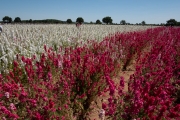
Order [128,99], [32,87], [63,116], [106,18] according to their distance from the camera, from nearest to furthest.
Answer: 1. [63,116]
2. [128,99]
3. [32,87]
4. [106,18]

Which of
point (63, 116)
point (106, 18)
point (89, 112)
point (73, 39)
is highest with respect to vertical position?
point (106, 18)

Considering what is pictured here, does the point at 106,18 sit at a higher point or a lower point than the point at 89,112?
higher

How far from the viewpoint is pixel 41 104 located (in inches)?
106

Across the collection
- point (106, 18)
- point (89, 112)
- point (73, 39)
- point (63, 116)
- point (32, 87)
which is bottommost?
point (89, 112)

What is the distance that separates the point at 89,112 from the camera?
12.4 feet

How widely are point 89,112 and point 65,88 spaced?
1.10 metres

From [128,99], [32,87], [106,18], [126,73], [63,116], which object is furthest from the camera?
[106,18]

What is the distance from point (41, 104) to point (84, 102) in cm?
137

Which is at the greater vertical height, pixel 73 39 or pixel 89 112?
pixel 73 39

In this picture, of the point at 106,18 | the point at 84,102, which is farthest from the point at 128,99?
the point at 106,18

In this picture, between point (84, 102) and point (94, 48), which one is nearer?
point (84, 102)

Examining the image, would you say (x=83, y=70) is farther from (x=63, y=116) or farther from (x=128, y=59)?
(x=128, y=59)

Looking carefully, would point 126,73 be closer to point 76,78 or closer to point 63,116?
point 76,78

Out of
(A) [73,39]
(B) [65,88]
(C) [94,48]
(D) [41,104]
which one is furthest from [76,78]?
(A) [73,39]
